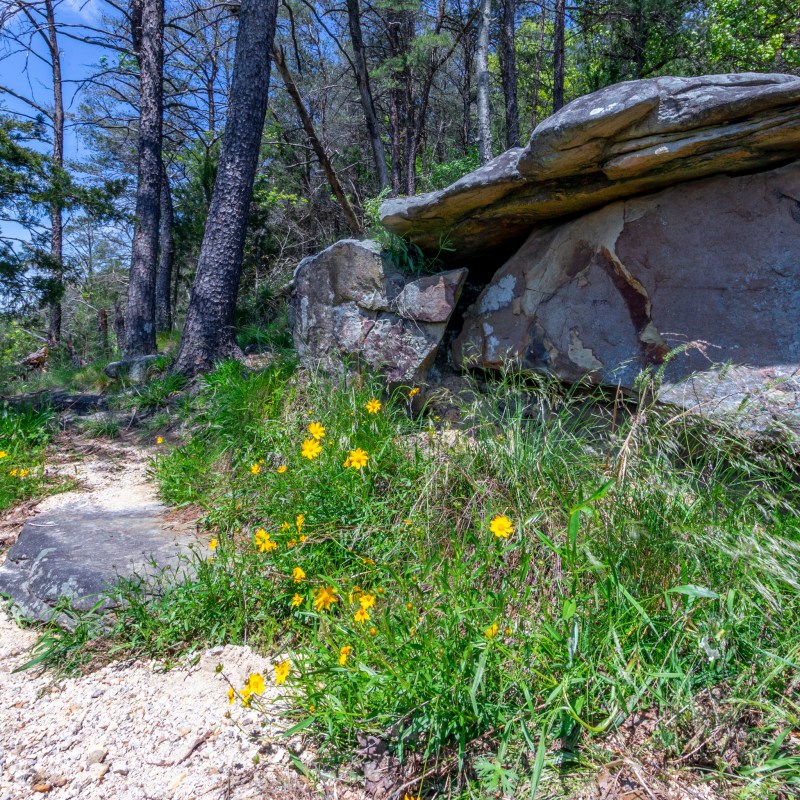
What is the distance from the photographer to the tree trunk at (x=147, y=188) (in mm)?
6414

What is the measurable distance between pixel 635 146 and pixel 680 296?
0.89m

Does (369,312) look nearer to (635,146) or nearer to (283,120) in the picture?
(635,146)

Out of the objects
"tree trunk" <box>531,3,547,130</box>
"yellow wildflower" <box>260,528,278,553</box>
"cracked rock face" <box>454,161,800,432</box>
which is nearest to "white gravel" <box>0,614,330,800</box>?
"yellow wildflower" <box>260,528,278,553</box>

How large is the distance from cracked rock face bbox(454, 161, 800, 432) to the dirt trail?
2209 mm

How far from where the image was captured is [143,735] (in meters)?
1.77

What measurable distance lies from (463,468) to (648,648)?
44.8 inches

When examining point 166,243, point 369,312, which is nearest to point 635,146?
point 369,312

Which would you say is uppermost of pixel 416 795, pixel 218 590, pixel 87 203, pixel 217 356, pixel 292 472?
pixel 87 203

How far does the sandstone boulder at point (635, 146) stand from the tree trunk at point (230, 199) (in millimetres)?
2094

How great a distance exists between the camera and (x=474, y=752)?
4.94 feet

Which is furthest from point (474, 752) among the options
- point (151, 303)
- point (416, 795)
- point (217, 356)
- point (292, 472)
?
point (151, 303)

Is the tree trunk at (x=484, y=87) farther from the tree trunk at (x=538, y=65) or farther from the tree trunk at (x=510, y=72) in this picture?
the tree trunk at (x=538, y=65)

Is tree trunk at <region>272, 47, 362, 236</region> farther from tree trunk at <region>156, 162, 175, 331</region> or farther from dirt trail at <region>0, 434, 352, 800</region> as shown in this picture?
dirt trail at <region>0, 434, 352, 800</region>

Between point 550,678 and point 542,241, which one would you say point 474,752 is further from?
point 542,241
